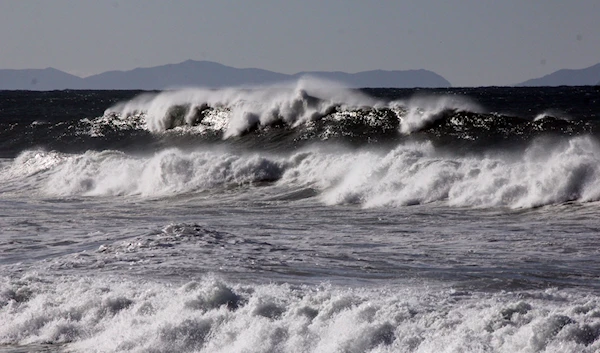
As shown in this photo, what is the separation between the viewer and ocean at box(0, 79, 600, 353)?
8148 mm

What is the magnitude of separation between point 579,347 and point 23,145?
101 ft

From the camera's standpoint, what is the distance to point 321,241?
12.8 m

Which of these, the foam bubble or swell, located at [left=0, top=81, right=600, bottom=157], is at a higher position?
swell, located at [left=0, top=81, right=600, bottom=157]

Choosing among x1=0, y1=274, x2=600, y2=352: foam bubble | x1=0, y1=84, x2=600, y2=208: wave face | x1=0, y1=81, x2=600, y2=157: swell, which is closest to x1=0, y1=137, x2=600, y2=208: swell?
x1=0, y1=84, x2=600, y2=208: wave face

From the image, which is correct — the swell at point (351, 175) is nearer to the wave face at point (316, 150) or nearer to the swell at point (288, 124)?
the wave face at point (316, 150)

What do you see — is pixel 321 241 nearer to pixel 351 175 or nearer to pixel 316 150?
pixel 351 175

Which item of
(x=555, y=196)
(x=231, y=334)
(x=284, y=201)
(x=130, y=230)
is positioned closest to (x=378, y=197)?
(x=284, y=201)

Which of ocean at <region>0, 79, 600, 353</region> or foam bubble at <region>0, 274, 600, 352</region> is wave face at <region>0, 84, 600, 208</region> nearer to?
ocean at <region>0, 79, 600, 353</region>

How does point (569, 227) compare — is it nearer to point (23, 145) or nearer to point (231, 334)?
point (231, 334)

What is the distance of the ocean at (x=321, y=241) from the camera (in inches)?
321

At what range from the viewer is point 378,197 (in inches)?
711

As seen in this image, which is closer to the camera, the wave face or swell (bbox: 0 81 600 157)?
the wave face

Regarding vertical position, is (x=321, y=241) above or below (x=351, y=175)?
below

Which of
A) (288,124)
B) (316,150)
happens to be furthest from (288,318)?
(288,124)
